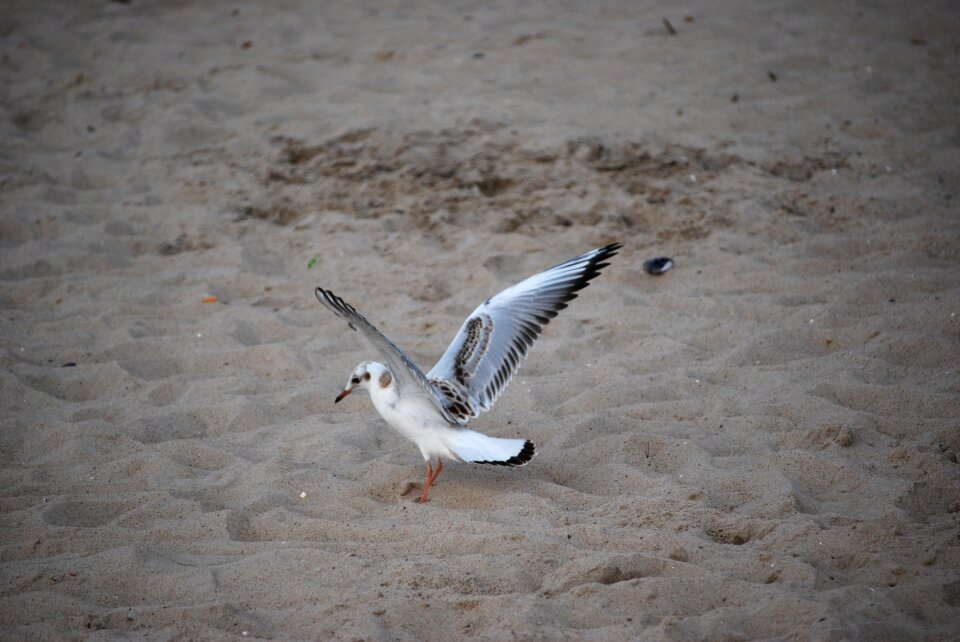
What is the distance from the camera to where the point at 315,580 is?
10.2 ft

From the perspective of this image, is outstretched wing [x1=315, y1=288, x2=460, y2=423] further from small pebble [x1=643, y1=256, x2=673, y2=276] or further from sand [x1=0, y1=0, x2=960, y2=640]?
small pebble [x1=643, y1=256, x2=673, y2=276]

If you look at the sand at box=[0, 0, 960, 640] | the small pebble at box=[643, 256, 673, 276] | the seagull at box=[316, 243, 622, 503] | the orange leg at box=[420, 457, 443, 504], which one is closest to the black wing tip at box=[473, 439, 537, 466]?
the seagull at box=[316, 243, 622, 503]

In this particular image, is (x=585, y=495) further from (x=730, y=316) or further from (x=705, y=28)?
(x=705, y=28)

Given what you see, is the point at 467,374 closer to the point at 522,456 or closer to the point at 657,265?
the point at 522,456

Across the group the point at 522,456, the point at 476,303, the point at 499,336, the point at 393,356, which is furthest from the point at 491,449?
the point at 476,303

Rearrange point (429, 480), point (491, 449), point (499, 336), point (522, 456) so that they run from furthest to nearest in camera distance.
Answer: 1. point (499, 336)
2. point (429, 480)
3. point (491, 449)
4. point (522, 456)

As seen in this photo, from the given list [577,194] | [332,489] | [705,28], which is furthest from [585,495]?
[705,28]

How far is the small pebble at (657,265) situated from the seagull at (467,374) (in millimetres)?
924

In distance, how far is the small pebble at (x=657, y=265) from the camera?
5262 millimetres

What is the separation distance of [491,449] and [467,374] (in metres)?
0.59

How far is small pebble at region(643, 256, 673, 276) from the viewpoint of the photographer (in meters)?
5.26

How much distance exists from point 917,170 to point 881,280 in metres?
1.30

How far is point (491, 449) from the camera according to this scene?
3.55 m

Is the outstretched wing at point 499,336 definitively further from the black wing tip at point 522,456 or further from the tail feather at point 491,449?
the black wing tip at point 522,456
